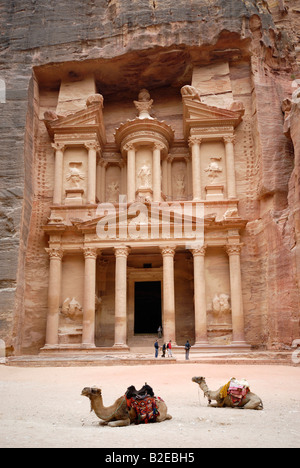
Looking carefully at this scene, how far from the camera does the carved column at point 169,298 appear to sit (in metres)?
22.3

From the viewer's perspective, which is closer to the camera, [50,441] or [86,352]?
[50,441]

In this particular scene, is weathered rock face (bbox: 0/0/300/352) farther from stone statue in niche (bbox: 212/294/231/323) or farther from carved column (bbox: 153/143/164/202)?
carved column (bbox: 153/143/164/202)

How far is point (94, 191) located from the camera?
25.8 metres

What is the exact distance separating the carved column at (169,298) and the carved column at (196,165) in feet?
13.0

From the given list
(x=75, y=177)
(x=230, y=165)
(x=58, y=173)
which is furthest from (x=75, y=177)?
(x=230, y=165)

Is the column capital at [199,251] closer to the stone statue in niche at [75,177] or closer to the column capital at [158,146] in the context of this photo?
the column capital at [158,146]

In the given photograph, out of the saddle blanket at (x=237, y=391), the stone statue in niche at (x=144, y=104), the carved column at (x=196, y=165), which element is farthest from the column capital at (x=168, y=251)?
the saddle blanket at (x=237, y=391)

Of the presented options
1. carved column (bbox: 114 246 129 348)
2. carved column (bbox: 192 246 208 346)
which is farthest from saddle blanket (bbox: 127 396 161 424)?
carved column (bbox: 192 246 208 346)

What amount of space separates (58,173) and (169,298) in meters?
10.1

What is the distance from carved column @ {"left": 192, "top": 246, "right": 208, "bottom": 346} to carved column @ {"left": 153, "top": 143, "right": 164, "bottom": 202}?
13.9 ft

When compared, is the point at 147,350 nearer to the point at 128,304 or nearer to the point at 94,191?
the point at 128,304

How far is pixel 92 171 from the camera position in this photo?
26031 millimetres
